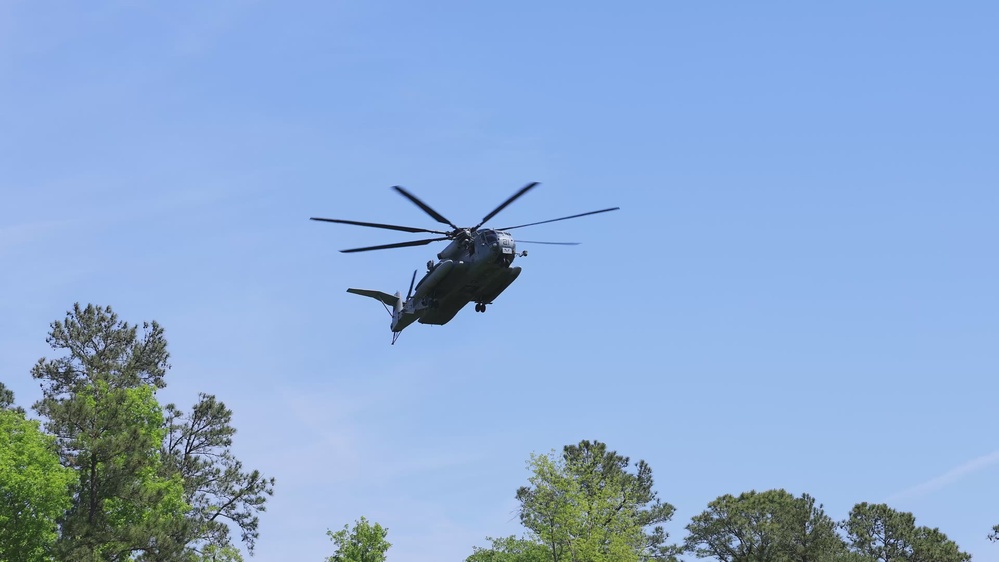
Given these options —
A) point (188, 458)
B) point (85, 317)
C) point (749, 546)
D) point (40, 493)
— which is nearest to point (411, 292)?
point (40, 493)

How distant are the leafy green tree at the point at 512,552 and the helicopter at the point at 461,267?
1760 cm

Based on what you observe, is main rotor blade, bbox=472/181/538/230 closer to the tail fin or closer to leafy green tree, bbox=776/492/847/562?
the tail fin

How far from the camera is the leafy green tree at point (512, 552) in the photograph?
62253 millimetres

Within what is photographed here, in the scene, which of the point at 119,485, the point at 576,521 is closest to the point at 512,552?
the point at 576,521

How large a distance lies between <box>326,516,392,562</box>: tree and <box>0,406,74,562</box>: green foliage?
12116mm

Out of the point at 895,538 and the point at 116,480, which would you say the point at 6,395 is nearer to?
the point at 116,480

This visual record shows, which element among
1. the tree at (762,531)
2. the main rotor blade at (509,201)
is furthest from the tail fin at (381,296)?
the tree at (762,531)

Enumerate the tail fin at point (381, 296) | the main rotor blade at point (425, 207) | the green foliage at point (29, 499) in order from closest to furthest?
the main rotor blade at point (425, 207)
the green foliage at point (29, 499)
the tail fin at point (381, 296)

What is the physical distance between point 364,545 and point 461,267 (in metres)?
15.9

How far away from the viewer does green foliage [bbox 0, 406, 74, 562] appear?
50.6 meters

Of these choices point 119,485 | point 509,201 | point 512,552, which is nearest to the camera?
point 509,201

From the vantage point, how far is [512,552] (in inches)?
2933

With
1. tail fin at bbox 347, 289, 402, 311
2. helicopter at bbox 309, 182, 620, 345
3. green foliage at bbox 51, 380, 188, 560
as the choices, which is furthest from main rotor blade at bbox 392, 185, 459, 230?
green foliage at bbox 51, 380, 188, 560

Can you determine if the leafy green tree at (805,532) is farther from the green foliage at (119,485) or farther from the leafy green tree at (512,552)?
the green foliage at (119,485)
